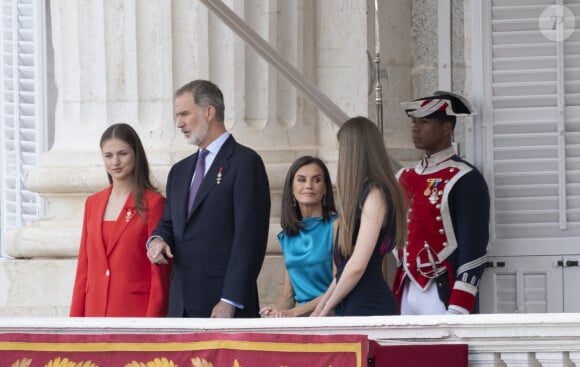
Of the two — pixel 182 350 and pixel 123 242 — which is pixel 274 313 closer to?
pixel 123 242

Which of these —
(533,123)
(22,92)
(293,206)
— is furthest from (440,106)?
(22,92)

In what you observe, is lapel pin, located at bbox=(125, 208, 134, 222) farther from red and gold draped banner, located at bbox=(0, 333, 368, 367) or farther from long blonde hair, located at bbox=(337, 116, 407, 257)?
red and gold draped banner, located at bbox=(0, 333, 368, 367)

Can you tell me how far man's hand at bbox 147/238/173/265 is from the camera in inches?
253

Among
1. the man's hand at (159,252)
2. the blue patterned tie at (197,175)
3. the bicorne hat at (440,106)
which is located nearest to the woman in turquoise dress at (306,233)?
the blue patterned tie at (197,175)

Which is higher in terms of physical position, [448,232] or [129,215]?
[129,215]

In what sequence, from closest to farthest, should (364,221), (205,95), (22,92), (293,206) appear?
(364,221) < (205,95) < (293,206) < (22,92)

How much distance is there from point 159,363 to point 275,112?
9.30ft

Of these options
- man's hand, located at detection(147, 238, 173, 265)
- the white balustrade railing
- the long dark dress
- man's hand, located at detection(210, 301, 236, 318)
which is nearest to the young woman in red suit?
man's hand, located at detection(147, 238, 173, 265)

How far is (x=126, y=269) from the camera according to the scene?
22.4 feet

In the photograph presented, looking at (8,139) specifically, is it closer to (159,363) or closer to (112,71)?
(112,71)

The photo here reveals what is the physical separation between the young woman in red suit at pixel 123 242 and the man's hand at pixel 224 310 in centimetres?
42

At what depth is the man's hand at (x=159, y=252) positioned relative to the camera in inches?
253

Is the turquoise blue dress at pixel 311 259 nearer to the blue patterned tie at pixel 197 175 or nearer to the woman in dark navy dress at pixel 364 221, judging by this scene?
the blue patterned tie at pixel 197 175

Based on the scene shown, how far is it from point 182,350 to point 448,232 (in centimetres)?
227
